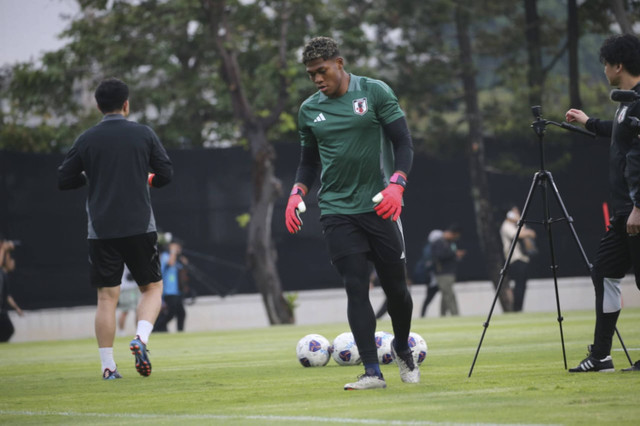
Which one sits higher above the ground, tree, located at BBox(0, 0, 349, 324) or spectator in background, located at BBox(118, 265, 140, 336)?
tree, located at BBox(0, 0, 349, 324)

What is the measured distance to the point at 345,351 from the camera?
8.96 m

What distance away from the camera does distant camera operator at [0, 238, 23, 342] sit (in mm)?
18717

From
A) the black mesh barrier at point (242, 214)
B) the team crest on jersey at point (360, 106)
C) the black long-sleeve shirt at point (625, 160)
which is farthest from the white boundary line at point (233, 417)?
the black mesh barrier at point (242, 214)

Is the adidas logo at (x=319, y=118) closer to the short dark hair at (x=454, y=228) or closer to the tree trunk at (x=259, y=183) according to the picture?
the tree trunk at (x=259, y=183)

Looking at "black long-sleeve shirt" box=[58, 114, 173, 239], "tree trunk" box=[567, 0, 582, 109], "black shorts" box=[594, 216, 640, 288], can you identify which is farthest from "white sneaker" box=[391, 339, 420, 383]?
"tree trunk" box=[567, 0, 582, 109]

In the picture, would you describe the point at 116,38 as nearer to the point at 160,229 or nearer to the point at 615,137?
the point at 160,229

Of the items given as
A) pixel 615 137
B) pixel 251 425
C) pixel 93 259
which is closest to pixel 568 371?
pixel 615 137

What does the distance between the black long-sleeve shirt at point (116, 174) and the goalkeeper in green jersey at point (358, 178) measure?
1.81m

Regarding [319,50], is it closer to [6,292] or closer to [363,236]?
[363,236]

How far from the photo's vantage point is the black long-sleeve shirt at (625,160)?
6629 mm

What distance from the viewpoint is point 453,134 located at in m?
24.7

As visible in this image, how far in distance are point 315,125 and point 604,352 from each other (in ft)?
7.62

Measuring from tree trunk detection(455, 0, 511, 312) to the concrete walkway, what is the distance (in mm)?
652

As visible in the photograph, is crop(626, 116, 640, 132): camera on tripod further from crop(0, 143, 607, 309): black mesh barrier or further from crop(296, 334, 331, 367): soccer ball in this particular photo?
crop(0, 143, 607, 309): black mesh barrier
